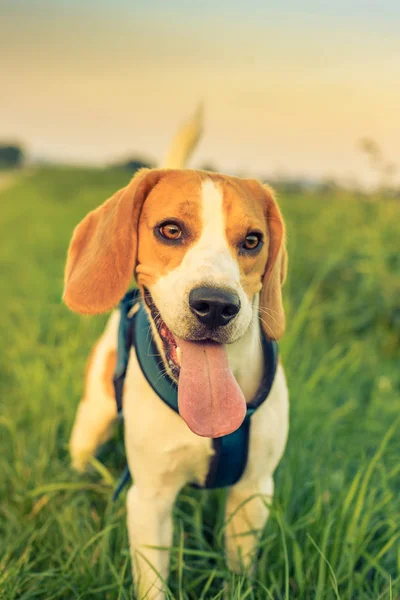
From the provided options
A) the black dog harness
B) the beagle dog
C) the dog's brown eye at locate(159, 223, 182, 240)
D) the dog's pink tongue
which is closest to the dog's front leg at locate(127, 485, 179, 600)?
the beagle dog

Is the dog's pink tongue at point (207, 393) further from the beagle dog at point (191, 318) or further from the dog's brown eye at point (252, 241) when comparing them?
the dog's brown eye at point (252, 241)

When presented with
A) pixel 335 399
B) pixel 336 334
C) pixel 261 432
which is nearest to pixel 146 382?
pixel 261 432

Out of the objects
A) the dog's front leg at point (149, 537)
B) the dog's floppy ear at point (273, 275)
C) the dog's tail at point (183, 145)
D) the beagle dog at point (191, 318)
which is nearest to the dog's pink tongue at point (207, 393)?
the beagle dog at point (191, 318)

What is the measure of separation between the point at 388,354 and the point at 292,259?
159cm

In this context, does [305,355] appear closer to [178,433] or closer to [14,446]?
[14,446]

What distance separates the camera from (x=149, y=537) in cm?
233

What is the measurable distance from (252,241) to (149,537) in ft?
3.75

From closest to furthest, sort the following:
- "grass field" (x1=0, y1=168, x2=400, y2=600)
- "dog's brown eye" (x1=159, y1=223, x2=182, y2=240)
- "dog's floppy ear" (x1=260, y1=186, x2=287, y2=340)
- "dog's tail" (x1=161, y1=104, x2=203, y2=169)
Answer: "dog's brown eye" (x1=159, y1=223, x2=182, y2=240), "dog's floppy ear" (x1=260, y1=186, x2=287, y2=340), "grass field" (x1=0, y1=168, x2=400, y2=600), "dog's tail" (x1=161, y1=104, x2=203, y2=169)

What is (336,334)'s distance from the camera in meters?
5.12

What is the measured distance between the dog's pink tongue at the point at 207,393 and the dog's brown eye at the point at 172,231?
35cm

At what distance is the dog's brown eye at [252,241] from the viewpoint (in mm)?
2139

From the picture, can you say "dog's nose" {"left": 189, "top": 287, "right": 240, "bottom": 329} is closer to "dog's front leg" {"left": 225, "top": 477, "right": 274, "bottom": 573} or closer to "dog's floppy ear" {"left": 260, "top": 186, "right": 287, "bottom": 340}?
"dog's floppy ear" {"left": 260, "top": 186, "right": 287, "bottom": 340}

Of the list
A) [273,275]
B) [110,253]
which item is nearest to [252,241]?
[273,275]

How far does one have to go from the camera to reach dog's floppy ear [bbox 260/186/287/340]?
2.30m
